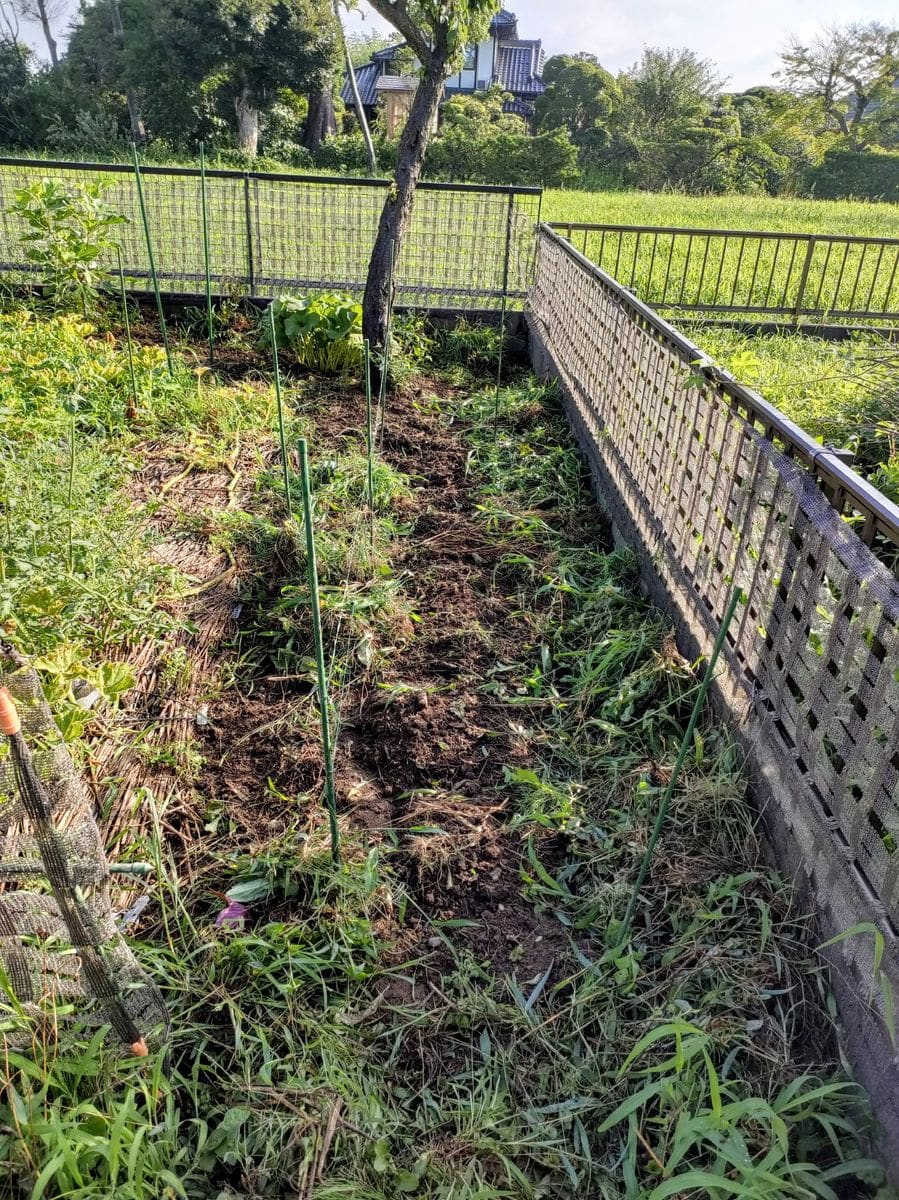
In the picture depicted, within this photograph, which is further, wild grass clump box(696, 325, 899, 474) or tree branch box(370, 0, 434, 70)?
tree branch box(370, 0, 434, 70)

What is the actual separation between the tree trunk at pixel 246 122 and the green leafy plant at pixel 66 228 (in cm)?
2153

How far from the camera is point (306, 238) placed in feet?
23.9

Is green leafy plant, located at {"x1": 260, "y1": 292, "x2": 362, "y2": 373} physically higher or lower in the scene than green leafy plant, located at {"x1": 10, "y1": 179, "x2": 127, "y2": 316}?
lower

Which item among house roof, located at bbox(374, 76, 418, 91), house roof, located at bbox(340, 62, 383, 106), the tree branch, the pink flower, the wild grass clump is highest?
house roof, located at bbox(340, 62, 383, 106)

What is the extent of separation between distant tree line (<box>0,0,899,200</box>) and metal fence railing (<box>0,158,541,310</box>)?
14.7m

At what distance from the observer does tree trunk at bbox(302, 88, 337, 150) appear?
2575cm

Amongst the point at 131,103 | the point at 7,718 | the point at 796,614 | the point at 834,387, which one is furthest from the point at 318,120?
the point at 7,718

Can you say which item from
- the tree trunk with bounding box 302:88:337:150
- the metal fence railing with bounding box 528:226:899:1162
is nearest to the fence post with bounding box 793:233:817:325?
the metal fence railing with bounding box 528:226:899:1162

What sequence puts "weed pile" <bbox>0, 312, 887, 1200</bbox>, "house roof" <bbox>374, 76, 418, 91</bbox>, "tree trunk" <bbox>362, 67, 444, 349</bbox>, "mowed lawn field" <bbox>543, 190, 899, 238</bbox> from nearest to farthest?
1. "weed pile" <bbox>0, 312, 887, 1200</bbox>
2. "tree trunk" <bbox>362, 67, 444, 349</bbox>
3. "mowed lawn field" <bbox>543, 190, 899, 238</bbox>
4. "house roof" <bbox>374, 76, 418, 91</bbox>

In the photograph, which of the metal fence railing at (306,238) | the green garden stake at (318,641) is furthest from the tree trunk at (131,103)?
the green garden stake at (318,641)

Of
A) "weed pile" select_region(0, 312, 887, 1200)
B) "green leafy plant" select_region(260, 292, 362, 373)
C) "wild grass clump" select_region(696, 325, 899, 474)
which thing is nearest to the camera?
"weed pile" select_region(0, 312, 887, 1200)

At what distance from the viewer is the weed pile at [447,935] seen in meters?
1.54

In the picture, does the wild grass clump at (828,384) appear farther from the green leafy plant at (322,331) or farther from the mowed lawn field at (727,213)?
the mowed lawn field at (727,213)

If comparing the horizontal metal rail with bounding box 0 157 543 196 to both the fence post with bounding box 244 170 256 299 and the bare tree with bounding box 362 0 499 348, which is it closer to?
the fence post with bounding box 244 170 256 299
